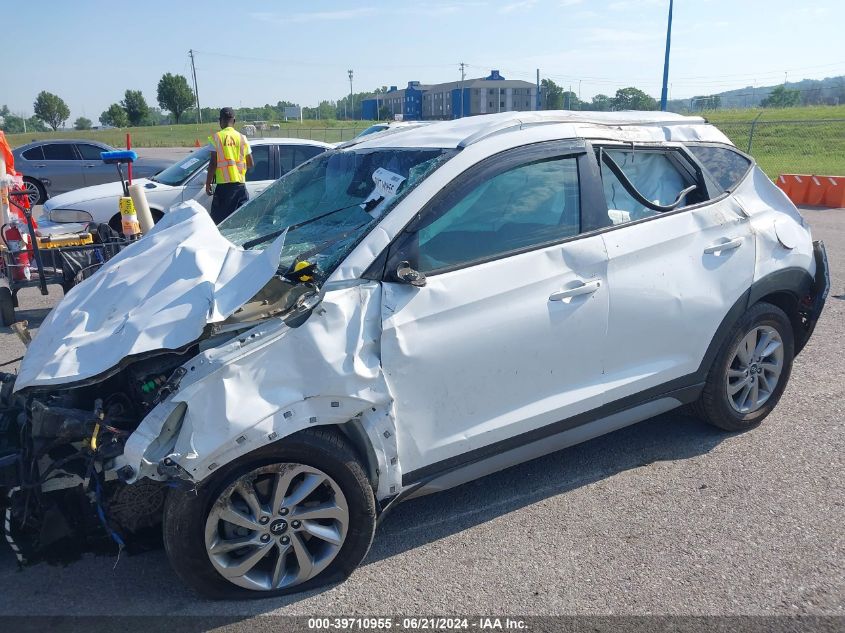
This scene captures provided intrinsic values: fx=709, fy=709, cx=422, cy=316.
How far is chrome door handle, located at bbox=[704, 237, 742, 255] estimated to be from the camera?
390 cm

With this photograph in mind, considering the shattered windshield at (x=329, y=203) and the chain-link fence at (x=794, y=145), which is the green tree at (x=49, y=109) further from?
the shattered windshield at (x=329, y=203)

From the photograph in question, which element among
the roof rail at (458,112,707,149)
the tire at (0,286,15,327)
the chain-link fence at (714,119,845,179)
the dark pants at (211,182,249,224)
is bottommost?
the chain-link fence at (714,119,845,179)

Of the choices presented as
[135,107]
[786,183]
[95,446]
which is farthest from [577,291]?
[135,107]

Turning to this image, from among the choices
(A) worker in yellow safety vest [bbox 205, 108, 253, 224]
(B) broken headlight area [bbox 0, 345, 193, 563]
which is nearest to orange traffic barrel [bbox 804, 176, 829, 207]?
(A) worker in yellow safety vest [bbox 205, 108, 253, 224]

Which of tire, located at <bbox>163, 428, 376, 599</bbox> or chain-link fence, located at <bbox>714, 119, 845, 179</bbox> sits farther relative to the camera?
chain-link fence, located at <bbox>714, 119, 845, 179</bbox>

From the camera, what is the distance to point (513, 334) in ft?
10.6

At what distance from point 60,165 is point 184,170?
8.54 meters

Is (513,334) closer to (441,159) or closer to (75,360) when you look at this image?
(441,159)

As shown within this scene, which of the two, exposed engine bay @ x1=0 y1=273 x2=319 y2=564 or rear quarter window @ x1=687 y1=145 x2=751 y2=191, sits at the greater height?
rear quarter window @ x1=687 y1=145 x2=751 y2=191

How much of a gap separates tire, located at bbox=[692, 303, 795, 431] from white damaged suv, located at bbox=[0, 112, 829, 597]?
18 mm

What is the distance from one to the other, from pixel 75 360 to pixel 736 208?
3.54 metres

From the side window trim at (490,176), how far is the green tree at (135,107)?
85.8 meters

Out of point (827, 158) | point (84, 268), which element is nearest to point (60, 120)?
point (827, 158)

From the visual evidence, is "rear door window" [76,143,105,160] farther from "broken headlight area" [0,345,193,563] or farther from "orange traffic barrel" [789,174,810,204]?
"orange traffic barrel" [789,174,810,204]
